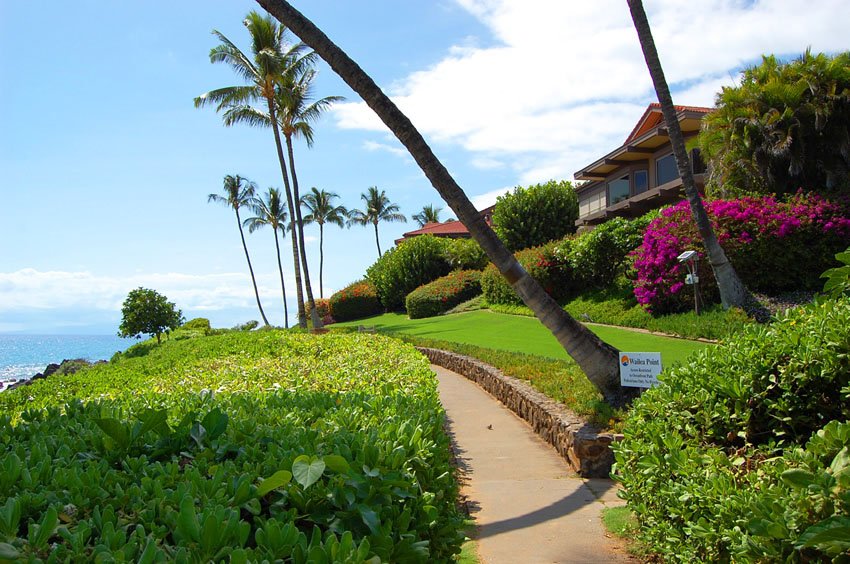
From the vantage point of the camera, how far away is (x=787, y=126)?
16172 millimetres

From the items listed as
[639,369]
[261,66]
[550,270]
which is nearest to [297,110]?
[261,66]

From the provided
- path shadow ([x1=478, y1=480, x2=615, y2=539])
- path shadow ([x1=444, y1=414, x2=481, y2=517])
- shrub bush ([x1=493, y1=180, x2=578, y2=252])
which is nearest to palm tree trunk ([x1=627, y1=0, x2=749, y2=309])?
path shadow ([x1=444, y1=414, x2=481, y2=517])

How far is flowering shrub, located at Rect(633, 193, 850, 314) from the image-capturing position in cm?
1559

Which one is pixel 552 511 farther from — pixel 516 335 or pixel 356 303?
pixel 356 303

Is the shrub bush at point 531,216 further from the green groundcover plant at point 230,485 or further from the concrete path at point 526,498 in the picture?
the green groundcover plant at point 230,485

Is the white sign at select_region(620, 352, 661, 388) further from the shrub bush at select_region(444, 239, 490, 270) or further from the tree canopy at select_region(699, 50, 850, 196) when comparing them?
the shrub bush at select_region(444, 239, 490, 270)

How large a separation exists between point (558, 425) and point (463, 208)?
2.89 meters

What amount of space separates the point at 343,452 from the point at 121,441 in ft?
3.27

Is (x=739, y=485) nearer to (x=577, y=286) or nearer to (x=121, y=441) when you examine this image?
(x=121, y=441)

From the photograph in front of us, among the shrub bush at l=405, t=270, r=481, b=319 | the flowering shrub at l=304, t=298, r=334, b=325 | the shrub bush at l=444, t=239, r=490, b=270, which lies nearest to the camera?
the shrub bush at l=405, t=270, r=481, b=319

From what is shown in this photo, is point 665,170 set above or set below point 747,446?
above

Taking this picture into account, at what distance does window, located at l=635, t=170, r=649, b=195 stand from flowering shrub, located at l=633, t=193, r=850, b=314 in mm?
14953

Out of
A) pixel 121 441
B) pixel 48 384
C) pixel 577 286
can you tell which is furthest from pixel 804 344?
pixel 577 286

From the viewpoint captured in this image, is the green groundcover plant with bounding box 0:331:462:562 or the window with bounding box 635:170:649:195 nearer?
the green groundcover plant with bounding box 0:331:462:562
